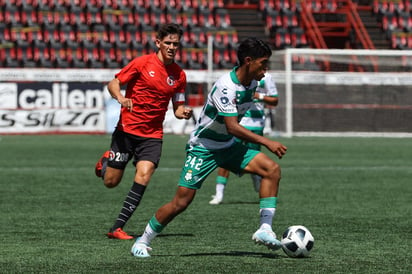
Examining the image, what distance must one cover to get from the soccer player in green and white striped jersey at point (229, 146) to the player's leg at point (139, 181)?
142cm

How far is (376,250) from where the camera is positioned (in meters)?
8.22

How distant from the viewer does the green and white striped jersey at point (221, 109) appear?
754 centimetres

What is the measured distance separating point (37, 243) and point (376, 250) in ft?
9.89

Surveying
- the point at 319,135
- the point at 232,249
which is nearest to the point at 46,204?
the point at 232,249

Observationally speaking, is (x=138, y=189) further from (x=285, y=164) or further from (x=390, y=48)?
(x=390, y=48)

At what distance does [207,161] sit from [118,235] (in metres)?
1.70

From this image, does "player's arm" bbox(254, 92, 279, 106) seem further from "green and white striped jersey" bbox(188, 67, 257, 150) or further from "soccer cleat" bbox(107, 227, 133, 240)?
"green and white striped jersey" bbox(188, 67, 257, 150)

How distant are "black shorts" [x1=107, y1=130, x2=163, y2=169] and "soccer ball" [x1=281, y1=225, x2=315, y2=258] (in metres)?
2.07

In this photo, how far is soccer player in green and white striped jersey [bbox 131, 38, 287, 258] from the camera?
7523 millimetres

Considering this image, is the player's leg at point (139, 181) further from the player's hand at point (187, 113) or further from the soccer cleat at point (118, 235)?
the player's hand at point (187, 113)

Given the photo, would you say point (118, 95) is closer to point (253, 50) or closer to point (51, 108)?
point (253, 50)

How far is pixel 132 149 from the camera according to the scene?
955 centimetres

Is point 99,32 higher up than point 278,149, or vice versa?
point 278,149

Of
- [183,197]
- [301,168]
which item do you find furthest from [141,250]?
[301,168]
